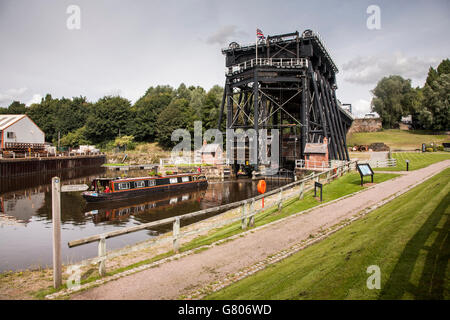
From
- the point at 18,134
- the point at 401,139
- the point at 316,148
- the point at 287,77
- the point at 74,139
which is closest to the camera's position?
the point at 316,148

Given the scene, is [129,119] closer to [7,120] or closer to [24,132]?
[24,132]

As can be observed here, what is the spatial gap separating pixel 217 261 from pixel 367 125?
114 metres

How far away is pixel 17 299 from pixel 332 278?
8053mm

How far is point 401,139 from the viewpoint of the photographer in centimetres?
8538

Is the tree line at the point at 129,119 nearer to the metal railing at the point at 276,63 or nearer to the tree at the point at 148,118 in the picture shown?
the tree at the point at 148,118

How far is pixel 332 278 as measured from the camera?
22.3 feet

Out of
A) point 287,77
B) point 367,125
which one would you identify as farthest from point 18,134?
point 367,125

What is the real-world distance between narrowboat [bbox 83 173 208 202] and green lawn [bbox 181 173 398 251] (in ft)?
64.8

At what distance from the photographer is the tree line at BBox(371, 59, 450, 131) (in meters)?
86.2

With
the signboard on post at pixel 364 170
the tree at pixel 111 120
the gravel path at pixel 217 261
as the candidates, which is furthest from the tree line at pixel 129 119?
the gravel path at pixel 217 261

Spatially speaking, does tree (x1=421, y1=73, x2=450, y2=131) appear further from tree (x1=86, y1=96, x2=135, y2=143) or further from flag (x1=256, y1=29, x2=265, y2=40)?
tree (x1=86, y1=96, x2=135, y2=143)
